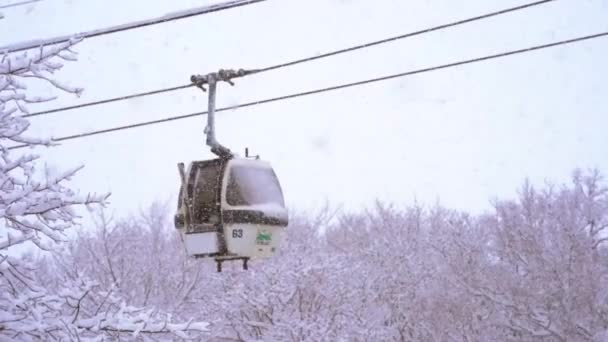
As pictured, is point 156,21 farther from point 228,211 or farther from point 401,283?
point 401,283

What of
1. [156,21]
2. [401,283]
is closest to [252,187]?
[156,21]

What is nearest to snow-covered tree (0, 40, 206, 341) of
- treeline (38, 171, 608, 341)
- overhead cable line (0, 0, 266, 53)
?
overhead cable line (0, 0, 266, 53)

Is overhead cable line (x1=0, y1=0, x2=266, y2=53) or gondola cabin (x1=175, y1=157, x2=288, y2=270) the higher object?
overhead cable line (x1=0, y1=0, x2=266, y2=53)

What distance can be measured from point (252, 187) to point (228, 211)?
1.47 feet

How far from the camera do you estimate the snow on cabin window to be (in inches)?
Answer: 287

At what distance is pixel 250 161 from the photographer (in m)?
7.76

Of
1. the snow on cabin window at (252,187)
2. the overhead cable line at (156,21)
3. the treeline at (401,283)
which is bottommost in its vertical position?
the treeline at (401,283)

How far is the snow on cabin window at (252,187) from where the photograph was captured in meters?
7.30

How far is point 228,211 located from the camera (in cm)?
722

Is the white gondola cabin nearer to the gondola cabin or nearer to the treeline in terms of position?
the gondola cabin

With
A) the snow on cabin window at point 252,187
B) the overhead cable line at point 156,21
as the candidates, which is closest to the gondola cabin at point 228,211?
the snow on cabin window at point 252,187

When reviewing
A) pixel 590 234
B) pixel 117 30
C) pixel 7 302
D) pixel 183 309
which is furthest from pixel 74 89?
pixel 590 234

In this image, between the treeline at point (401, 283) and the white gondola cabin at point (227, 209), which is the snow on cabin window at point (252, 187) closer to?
the white gondola cabin at point (227, 209)

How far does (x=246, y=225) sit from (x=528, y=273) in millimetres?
22281
